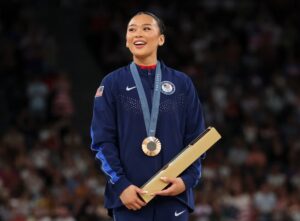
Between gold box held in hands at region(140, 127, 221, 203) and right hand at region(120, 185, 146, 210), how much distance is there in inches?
1.2

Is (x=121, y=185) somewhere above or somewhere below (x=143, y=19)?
below

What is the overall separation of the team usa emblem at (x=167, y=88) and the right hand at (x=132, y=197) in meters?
0.63

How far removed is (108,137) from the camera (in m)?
5.34

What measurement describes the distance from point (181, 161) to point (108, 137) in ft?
1.51

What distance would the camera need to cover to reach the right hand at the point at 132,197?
5.19 metres

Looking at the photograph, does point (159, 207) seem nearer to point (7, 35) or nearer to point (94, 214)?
point (94, 214)

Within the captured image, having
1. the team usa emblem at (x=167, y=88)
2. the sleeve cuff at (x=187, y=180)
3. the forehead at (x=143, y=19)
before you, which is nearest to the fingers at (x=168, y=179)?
the sleeve cuff at (x=187, y=180)

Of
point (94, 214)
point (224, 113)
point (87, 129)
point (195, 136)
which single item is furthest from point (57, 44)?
point (195, 136)

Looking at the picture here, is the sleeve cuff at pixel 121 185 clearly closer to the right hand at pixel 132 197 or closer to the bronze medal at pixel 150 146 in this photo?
the right hand at pixel 132 197

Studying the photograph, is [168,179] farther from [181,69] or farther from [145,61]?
[181,69]

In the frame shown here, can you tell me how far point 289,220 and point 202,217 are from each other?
1.26 m

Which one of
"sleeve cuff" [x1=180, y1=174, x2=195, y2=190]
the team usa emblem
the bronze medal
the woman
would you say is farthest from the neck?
"sleeve cuff" [x1=180, y1=174, x2=195, y2=190]

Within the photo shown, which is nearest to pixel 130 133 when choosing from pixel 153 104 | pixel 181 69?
pixel 153 104

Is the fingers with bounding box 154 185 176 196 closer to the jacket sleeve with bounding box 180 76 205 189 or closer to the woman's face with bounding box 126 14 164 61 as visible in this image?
the jacket sleeve with bounding box 180 76 205 189
